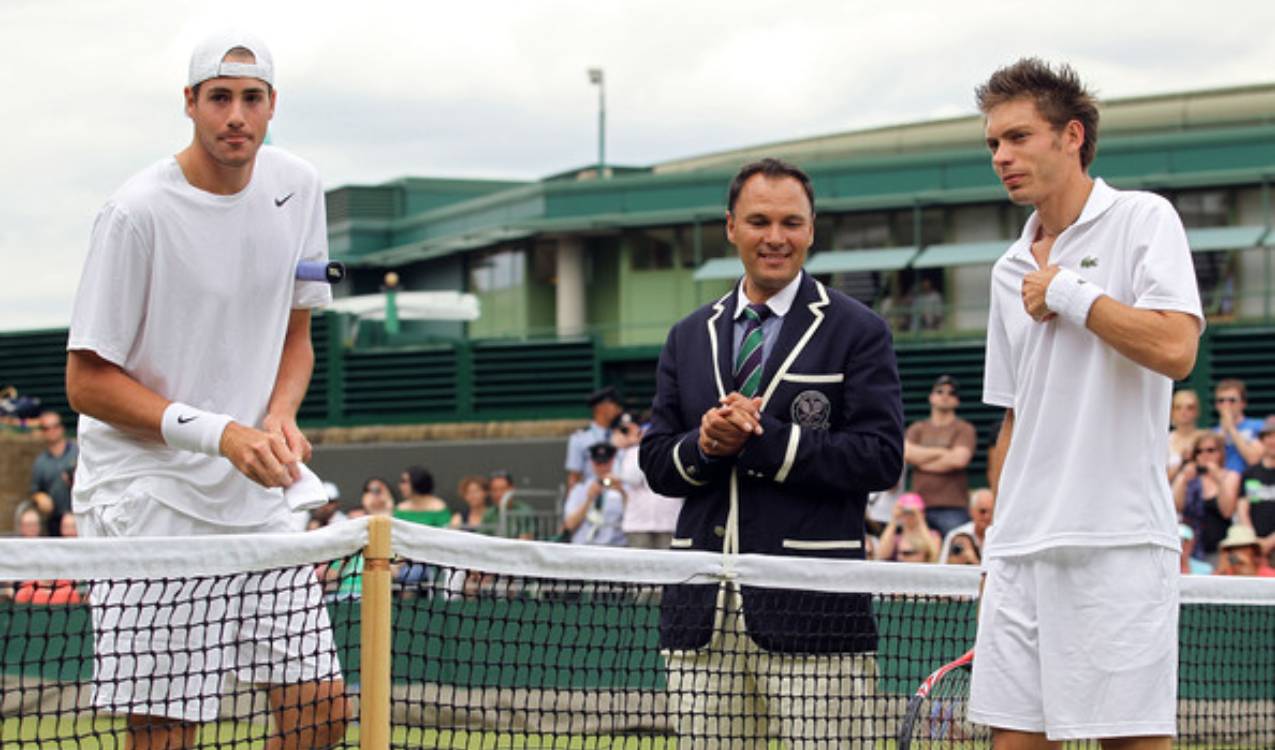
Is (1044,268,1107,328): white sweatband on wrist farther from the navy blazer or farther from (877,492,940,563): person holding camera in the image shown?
(877,492,940,563): person holding camera

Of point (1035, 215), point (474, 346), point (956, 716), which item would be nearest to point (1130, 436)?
point (1035, 215)

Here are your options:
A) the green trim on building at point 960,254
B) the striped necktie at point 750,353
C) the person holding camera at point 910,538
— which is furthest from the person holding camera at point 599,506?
the green trim on building at point 960,254

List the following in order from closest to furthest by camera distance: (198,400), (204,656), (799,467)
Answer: (204,656) < (198,400) < (799,467)

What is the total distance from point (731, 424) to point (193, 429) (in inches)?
58.5

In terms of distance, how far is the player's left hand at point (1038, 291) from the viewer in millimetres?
4969

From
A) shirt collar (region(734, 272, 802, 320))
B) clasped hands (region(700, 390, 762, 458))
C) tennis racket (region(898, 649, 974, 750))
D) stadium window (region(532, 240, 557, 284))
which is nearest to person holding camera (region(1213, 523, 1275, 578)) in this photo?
tennis racket (region(898, 649, 974, 750))

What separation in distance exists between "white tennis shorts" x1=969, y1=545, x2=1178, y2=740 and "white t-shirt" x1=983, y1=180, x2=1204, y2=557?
0.07m

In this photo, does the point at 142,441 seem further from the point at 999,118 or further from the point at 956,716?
the point at 956,716

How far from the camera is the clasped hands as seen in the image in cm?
534

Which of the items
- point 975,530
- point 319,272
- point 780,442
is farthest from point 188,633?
point 975,530

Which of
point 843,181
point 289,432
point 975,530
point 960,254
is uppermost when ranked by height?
point 843,181

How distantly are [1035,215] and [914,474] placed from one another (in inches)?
368

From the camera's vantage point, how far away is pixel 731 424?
5344mm

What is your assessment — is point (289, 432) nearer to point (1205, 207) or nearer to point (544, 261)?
point (1205, 207)
